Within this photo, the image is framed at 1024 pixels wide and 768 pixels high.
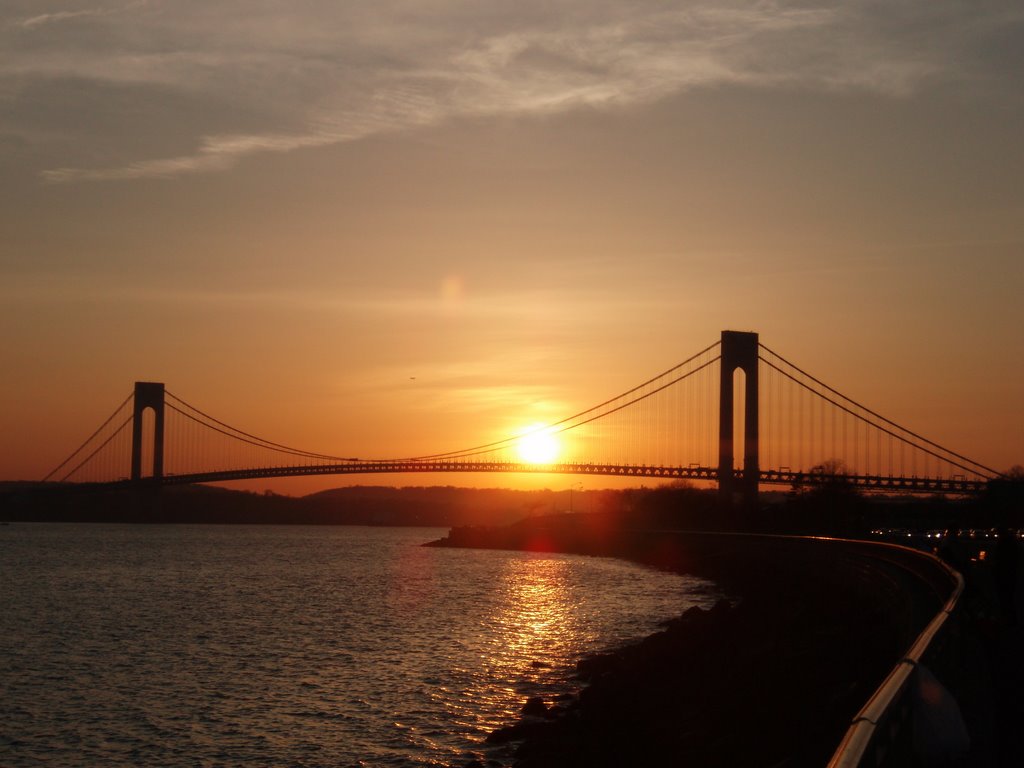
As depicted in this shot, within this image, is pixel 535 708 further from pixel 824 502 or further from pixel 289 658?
pixel 824 502

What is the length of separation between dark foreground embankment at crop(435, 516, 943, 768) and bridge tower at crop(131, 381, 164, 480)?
80.6 m

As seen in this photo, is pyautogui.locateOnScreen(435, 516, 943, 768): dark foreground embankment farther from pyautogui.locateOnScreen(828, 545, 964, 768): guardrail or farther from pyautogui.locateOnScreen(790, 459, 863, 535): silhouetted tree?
pyautogui.locateOnScreen(790, 459, 863, 535): silhouetted tree

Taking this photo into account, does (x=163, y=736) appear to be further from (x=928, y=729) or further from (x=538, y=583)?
(x=538, y=583)

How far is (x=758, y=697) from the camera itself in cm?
1443

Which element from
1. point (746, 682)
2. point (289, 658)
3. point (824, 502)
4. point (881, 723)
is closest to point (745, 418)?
point (824, 502)

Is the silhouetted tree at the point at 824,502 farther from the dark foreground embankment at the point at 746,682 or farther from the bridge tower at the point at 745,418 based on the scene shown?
the dark foreground embankment at the point at 746,682

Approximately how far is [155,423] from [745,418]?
64.3 meters

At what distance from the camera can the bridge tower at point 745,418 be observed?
68.2 metres

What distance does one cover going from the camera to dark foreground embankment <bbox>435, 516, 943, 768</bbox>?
12219 mm

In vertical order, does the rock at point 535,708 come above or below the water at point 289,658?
above

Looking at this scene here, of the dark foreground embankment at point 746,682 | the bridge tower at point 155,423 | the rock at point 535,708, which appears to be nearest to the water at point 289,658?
the rock at point 535,708

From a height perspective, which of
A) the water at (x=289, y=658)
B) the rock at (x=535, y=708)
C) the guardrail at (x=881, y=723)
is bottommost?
the water at (x=289, y=658)

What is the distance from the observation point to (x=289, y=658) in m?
25.7

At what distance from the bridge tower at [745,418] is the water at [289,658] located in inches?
533
